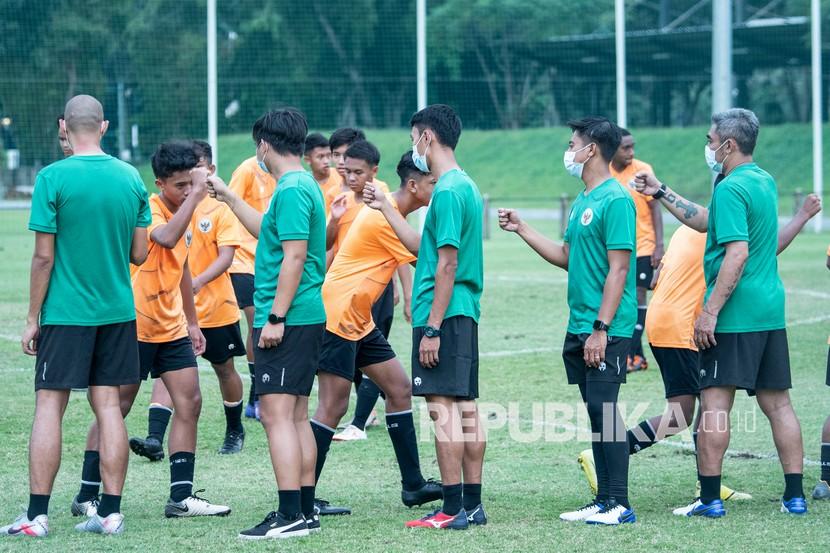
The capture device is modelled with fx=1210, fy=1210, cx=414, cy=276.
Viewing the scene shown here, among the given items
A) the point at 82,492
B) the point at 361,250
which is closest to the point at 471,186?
the point at 361,250

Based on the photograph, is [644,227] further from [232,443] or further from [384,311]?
[232,443]

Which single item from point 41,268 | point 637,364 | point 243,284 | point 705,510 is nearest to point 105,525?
point 41,268

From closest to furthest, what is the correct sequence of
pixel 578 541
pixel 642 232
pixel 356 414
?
pixel 578 541 < pixel 356 414 < pixel 642 232

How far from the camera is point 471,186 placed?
6.05 meters

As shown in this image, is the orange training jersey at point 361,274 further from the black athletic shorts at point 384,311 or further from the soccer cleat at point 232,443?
the soccer cleat at point 232,443

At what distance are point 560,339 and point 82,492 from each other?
759 cm

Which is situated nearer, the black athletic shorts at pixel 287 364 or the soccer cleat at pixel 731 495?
the black athletic shorts at pixel 287 364

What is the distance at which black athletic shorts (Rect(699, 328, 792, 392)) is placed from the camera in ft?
20.7

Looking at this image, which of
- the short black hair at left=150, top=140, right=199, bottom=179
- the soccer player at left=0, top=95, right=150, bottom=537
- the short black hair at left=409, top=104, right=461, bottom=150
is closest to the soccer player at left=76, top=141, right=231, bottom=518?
the short black hair at left=150, top=140, right=199, bottom=179

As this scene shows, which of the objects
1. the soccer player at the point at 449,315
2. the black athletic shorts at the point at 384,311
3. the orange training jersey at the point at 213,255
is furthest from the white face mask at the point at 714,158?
the orange training jersey at the point at 213,255

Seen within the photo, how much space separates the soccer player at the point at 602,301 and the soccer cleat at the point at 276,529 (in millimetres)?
1372

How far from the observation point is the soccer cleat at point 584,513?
20.1 feet

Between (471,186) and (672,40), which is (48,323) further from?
(672,40)

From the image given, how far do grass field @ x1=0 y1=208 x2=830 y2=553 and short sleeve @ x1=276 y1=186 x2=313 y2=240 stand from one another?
4.81 feet
